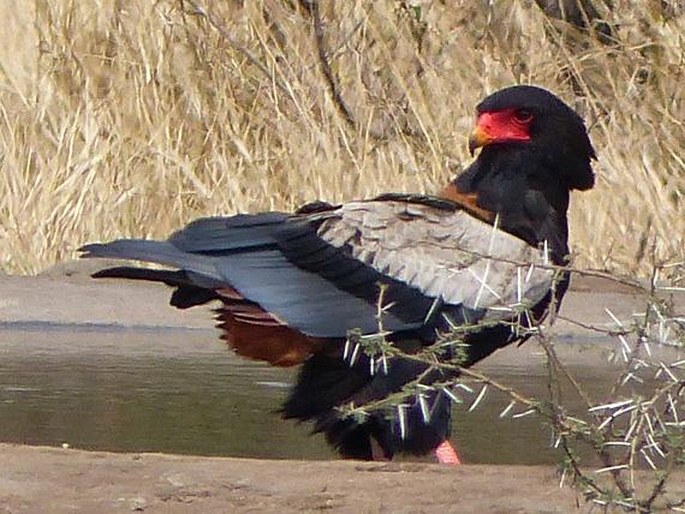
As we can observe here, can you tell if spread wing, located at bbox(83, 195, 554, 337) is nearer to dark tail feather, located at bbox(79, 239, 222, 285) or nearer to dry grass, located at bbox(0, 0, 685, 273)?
dark tail feather, located at bbox(79, 239, 222, 285)

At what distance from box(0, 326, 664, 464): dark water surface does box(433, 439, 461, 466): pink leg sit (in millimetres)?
92

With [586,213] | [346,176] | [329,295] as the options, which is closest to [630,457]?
[329,295]

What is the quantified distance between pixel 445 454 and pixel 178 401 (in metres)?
0.99

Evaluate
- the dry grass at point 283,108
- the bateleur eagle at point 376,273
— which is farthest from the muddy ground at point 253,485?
the dry grass at point 283,108

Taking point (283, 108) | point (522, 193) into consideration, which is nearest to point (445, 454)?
point (522, 193)

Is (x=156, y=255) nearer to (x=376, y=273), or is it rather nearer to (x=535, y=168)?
(x=376, y=273)

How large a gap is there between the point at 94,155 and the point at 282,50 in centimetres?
175

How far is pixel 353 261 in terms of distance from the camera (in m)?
5.15

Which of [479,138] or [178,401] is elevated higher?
[479,138]

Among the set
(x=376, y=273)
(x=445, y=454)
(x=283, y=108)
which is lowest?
(x=283, y=108)

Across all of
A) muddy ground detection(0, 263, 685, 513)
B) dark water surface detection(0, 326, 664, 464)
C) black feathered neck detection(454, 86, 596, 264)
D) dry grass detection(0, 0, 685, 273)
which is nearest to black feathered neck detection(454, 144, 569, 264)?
black feathered neck detection(454, 86, 596, 264)

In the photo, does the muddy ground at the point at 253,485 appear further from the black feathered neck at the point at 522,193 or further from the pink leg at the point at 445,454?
the black feathered neck at the point at 522,193

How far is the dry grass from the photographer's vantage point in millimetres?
8672

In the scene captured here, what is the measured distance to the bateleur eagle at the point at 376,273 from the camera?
4922 millimetres
